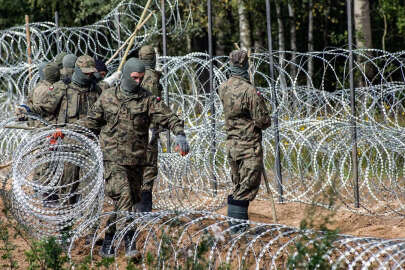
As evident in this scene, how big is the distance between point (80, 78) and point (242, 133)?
2.00 meters

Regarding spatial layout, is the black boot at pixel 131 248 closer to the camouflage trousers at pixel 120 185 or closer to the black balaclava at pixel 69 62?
the camouflage trousers at pixel 120 185

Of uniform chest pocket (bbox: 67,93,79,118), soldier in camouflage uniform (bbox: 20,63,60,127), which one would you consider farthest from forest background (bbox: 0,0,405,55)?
uniform chest pocket (bbox: 67,93,79,118)

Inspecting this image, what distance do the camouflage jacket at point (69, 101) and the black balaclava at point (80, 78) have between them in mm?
59

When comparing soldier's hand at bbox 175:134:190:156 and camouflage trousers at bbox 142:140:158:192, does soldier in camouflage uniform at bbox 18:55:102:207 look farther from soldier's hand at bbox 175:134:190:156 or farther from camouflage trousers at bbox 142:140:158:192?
soldier's hand at bbox 175:134:190:156

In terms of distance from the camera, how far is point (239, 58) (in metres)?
7.79

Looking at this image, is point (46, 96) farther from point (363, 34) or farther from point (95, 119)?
point (363, 34)

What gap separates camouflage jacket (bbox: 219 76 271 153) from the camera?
7641 millimetres

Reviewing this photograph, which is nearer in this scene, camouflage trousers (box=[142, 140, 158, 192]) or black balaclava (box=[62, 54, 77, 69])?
camouflage trousers (box=[142, 140, 158, 192])

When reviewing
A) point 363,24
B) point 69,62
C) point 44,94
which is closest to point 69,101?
point 44,94

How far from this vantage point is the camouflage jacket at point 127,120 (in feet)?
23.3

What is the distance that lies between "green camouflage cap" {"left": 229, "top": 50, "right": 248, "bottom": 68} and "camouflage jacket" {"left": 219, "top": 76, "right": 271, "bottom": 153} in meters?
0.15

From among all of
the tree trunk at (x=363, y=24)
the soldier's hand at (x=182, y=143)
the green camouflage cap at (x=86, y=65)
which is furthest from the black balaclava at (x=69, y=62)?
the tree trunk at (x=363, y=24)

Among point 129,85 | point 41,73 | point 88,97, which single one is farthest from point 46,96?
point 129,85

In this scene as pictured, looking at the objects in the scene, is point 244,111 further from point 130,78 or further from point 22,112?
point 22,112
